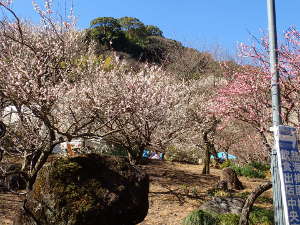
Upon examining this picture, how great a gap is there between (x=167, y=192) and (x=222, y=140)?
30.3ft

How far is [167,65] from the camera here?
24.5 meters

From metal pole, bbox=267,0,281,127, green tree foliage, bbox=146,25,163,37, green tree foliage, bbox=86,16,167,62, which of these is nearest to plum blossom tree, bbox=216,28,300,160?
metal pole, bbox=267,0,281,127

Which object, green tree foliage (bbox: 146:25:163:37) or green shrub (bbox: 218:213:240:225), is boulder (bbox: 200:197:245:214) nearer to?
green shrub (bbox: 218:213:240:225)

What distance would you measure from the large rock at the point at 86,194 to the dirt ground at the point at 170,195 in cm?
227

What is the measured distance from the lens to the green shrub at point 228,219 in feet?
21.7

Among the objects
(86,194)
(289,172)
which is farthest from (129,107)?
(289,172)

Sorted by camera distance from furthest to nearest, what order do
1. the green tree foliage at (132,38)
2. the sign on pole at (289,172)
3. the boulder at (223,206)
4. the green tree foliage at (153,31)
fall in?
the green tree foliage at (153,31) < the green tree foliage at (132,38) < the boulder at (223,206) < the sign on pole at (289,172)

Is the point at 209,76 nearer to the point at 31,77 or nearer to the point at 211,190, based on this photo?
the point at 211,190

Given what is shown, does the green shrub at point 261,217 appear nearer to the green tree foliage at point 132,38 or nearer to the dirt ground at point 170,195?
the dirt ground at point 170,195

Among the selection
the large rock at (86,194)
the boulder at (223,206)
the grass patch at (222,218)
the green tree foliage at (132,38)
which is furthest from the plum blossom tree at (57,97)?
the green tree foliage at (132,38)

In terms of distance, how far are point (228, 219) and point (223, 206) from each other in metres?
1.06

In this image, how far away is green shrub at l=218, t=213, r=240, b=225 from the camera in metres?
6.62

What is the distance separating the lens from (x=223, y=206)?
306 inches

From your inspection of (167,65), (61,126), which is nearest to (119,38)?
(167,65)
